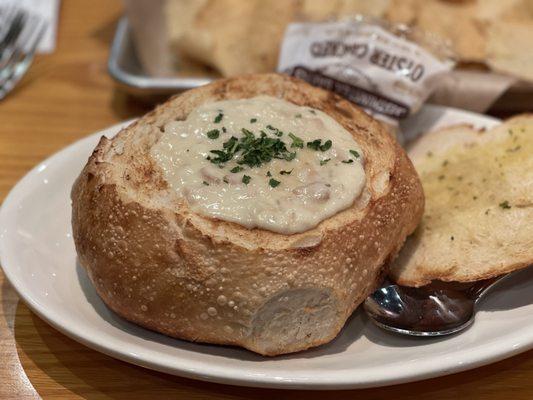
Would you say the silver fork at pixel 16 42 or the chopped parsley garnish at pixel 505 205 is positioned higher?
the chopped parsley garnish at pixel 505 205

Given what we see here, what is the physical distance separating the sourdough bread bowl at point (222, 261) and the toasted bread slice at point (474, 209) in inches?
5.7

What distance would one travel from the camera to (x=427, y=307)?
1395mm

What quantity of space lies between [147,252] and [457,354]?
2.15ft

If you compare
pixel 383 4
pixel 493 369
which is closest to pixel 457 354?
pixel 493 369

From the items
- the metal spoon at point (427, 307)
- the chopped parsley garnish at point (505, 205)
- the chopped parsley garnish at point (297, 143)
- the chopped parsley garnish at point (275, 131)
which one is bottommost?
the metal spoon at point (427, 307)

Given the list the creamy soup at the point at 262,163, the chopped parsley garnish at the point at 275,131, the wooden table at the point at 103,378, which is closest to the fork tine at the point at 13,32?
the wooden table at the point at 103,378

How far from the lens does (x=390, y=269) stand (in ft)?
4.93

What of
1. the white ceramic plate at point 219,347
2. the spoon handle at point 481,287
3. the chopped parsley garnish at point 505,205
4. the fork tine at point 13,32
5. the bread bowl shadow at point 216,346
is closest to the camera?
the white ceramic plate at point 219,347

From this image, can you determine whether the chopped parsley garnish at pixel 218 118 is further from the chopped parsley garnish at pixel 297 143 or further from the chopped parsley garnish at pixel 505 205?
the chopped parsley garnish at pixel 505 205

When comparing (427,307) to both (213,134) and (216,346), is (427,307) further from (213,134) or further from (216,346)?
(213,134)

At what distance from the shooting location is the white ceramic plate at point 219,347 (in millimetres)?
1198

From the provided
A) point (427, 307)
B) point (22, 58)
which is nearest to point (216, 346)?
point (427, 307)

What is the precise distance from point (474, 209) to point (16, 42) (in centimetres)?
209

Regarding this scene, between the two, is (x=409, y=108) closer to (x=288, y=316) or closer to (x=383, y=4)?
(x=383, y=4)
